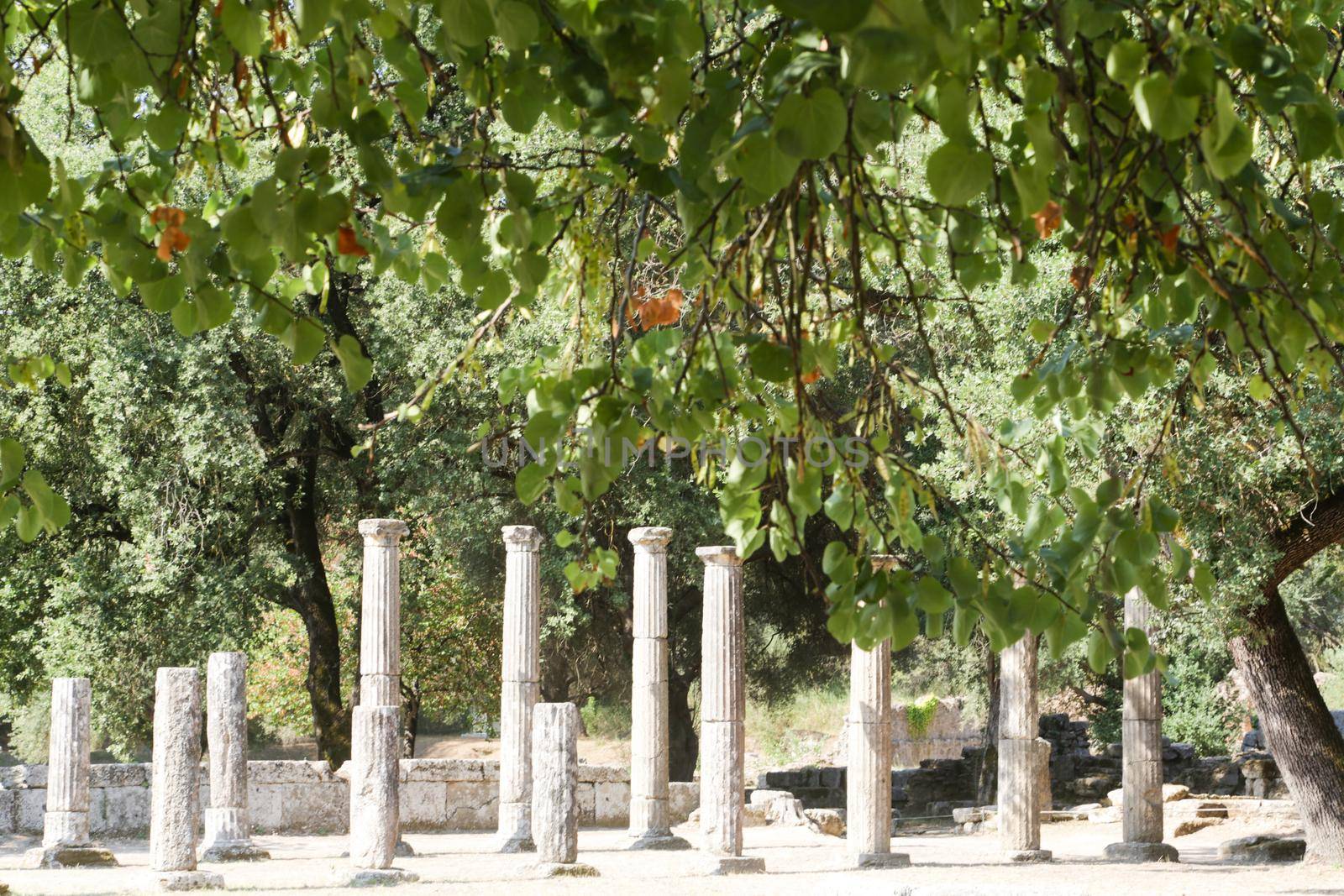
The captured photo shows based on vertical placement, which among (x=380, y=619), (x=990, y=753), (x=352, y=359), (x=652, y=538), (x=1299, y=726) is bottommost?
(x=990, y=753)

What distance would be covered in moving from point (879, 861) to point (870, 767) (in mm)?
1003

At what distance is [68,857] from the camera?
15578 mm

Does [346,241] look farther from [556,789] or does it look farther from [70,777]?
[70,777]

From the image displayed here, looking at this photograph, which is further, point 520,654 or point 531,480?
point 520,654

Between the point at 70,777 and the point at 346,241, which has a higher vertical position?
the point at 346,241

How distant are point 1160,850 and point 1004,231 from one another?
557 inches

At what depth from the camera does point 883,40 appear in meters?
2.02

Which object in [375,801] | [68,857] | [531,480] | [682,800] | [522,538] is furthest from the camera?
[682,800]

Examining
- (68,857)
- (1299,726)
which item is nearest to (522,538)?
(68,857)

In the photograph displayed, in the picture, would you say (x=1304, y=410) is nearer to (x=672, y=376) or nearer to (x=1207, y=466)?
(x=1207, y=466)

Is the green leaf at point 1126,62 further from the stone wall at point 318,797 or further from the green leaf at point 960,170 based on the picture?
the stone wall at point 318,797

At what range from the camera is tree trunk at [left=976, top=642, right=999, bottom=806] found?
2519 centimetres

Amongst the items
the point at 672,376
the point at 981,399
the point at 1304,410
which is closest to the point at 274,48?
the point at 672,376

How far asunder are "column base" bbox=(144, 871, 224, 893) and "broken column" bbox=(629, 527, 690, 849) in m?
5.30
